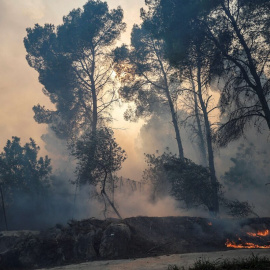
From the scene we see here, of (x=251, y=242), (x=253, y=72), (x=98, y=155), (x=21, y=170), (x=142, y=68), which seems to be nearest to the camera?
(x=253, y=72)

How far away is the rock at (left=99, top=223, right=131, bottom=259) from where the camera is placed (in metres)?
13.0

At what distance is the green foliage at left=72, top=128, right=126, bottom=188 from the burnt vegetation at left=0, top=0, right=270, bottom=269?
0.25ft

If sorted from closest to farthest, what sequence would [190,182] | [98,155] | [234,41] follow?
[234,41]
[190,182]
[98,155]

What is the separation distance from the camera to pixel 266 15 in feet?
40.6

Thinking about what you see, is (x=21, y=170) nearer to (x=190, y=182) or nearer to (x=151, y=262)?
(x=190, y=182)

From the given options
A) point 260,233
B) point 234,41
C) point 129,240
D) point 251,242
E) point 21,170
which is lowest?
point 251,242

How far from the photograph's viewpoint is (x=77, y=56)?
2519cm

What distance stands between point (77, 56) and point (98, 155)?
11507 millimetres

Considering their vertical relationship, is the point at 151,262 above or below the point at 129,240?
below

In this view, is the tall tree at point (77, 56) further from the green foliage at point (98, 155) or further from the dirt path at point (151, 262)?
the dirt path at point (151, 262)

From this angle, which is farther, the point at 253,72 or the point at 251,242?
the point at 251,242

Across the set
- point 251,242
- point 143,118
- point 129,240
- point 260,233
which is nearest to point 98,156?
point 129,240

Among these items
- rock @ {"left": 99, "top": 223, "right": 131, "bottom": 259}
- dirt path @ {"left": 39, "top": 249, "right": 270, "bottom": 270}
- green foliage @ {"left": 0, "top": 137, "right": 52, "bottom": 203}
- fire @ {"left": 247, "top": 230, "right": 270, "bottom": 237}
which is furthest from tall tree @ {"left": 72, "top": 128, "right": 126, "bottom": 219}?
fire @ {"left": 247, "top": 230, "right": 270, "bottom": 237}

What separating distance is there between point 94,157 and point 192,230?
846 cm
